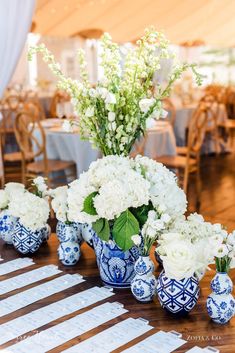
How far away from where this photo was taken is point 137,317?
145 cm

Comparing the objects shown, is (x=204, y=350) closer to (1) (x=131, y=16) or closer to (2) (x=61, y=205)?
(2) (x=61, y=205)

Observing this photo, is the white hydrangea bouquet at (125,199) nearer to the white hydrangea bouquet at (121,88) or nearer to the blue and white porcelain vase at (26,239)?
the white hydrangea bouquet at (121,88)

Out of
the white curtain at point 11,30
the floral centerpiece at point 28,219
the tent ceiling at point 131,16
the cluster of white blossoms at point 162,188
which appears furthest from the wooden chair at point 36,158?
the tent ceiling at point 131,16

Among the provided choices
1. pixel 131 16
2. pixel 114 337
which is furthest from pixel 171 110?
pixel 114 337

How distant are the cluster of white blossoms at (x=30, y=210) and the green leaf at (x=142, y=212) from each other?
1.48 feet

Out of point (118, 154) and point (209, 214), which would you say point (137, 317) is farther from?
point (209, 214)

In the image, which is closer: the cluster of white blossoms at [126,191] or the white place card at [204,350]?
the white place card at [204,350]

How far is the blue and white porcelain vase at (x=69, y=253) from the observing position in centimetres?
182

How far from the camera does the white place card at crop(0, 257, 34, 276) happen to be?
1799 mm

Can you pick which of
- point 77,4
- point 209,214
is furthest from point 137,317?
point 77,4

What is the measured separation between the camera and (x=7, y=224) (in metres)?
2.04

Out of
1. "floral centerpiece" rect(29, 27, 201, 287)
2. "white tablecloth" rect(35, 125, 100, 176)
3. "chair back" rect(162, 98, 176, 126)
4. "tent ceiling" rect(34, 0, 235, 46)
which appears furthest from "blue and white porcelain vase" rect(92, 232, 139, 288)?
"tent ceiling" rect(34, 0, 235, 46)

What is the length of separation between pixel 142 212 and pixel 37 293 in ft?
1.27

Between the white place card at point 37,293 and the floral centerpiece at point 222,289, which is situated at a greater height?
the floral centerpiece at point 222,289
